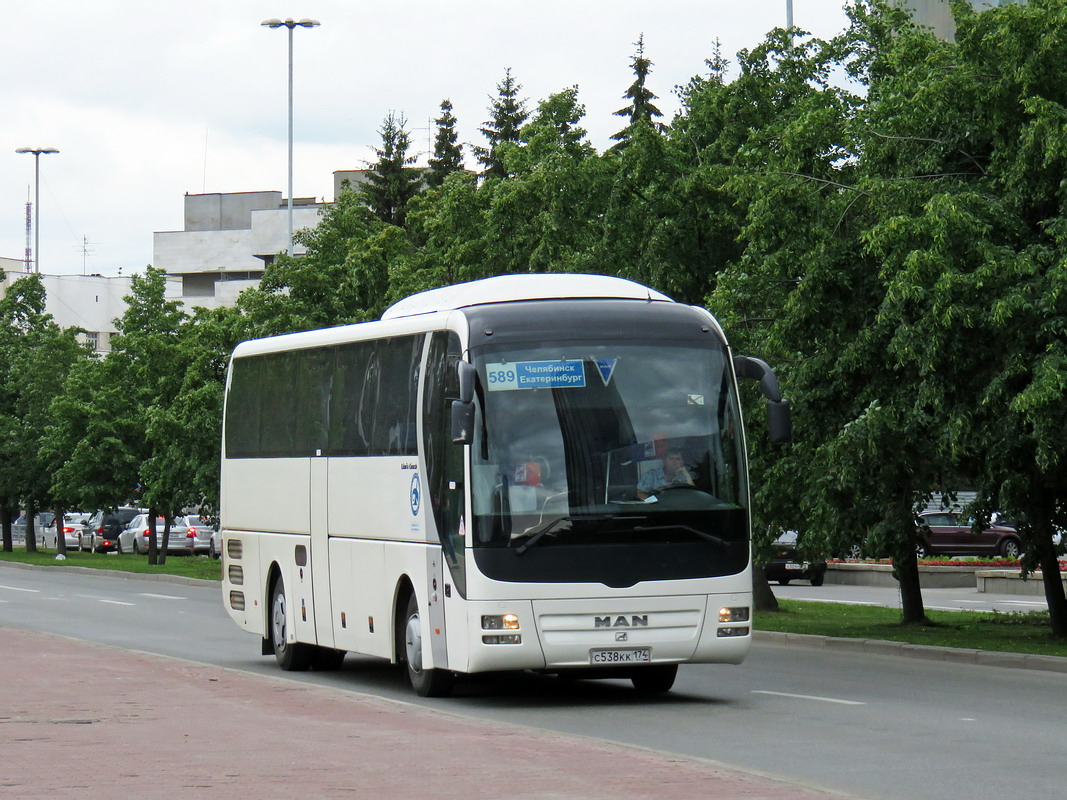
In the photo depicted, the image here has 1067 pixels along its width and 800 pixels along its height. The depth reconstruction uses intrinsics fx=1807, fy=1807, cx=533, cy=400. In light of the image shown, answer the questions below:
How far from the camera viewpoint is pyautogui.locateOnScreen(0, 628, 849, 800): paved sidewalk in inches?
363

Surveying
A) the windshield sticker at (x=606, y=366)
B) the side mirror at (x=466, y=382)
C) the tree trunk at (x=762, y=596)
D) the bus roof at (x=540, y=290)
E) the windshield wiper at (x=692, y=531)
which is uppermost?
the bus roof at (x=540, y=290)

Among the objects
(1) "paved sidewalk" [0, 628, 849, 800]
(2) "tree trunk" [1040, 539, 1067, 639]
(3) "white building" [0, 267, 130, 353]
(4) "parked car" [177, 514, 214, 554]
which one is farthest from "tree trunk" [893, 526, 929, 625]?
(3) "white building" [0, 267, 130, 353]

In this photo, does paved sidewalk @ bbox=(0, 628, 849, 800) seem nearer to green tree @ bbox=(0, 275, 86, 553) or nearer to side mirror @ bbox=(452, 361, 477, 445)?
side mirror @ bbox=(452, 361, 477, 445)

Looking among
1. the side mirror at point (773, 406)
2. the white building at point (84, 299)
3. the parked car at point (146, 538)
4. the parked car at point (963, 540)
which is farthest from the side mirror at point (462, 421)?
the white building at point (84, 299)

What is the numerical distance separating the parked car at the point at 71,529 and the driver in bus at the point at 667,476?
58.7m

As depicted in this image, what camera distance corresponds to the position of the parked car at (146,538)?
61.8 meters

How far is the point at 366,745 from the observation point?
11164mm

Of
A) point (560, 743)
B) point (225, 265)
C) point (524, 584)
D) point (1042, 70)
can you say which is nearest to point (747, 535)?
point (524, 584)

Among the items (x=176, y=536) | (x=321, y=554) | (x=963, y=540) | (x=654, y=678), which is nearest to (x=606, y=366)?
(x=654, y=678)

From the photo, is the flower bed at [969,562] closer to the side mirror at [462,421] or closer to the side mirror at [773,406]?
the side mirror at [773,406]

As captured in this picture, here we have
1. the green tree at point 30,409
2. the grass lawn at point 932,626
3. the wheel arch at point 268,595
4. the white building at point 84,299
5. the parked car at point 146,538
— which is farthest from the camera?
the white building at point 84,299

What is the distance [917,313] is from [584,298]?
4896 mm

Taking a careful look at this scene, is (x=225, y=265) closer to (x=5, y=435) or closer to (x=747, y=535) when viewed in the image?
(x=5, y=435)

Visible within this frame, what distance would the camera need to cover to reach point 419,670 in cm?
1540
